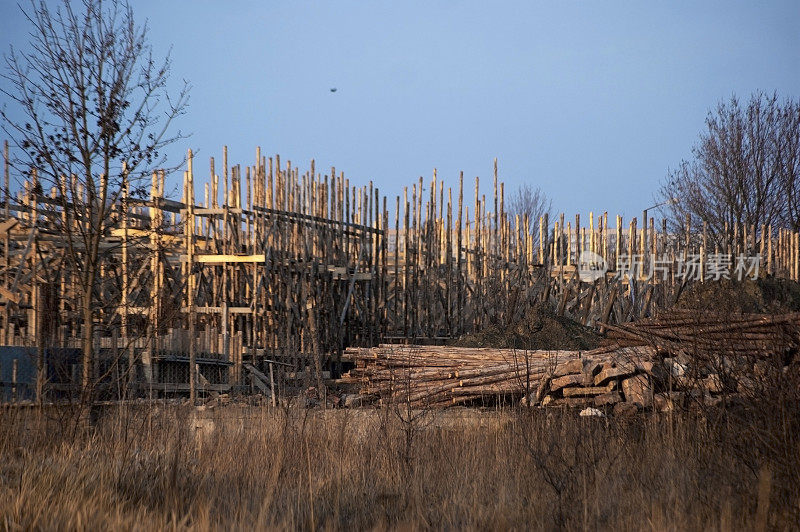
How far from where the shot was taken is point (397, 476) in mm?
8047

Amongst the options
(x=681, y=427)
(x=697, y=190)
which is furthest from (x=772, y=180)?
(x=681, y=427)

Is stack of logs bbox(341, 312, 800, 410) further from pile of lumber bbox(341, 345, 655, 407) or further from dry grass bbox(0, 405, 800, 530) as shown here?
dry grass bbox(0, 405, 800, 530)

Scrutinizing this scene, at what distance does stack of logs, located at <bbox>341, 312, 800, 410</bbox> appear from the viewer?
36.2ft

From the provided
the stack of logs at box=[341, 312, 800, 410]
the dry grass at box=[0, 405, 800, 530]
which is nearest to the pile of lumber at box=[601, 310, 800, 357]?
the stack of logs at box=[341, 312, 800, 410]

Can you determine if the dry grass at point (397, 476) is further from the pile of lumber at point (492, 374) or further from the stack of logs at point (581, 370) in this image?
the pile of lumber at point (492, 374)

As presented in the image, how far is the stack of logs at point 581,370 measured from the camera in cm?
1104

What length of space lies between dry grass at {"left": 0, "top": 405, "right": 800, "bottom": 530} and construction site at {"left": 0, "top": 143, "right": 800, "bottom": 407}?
1263 mm

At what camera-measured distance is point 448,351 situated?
47.1 ft

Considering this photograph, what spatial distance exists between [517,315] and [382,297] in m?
3.97

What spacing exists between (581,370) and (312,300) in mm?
8471

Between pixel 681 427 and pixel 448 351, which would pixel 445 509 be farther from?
pixel 448 351

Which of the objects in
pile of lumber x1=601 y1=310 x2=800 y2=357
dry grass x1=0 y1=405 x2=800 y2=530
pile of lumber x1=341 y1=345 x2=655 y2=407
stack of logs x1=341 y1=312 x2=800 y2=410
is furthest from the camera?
pile of lumber x1=341 y1=345 x2=655 y2=407

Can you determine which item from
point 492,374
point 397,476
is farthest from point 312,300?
point 397,476

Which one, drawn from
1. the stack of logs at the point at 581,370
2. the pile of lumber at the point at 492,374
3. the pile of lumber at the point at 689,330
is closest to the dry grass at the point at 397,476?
the stack of logs at the point at 581,370
